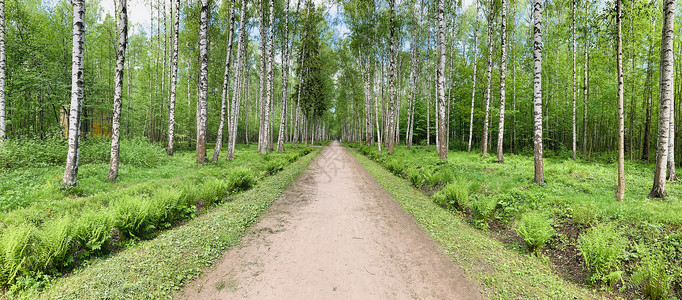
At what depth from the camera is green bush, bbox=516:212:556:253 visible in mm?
4309

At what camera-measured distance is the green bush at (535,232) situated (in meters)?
4.31

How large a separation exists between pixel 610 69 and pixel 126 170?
29.6 m

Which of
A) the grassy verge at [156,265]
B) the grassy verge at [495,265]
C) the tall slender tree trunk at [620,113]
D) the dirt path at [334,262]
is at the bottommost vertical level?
the grassy verge at [495,265]

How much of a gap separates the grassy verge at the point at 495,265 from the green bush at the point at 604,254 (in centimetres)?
41

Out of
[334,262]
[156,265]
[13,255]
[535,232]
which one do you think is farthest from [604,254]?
[13,255]

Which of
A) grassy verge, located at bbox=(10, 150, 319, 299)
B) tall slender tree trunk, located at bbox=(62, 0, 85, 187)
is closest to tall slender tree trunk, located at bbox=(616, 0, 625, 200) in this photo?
grassy verge, located at bbox=(10, 150, 319, 299)

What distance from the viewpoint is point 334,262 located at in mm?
3721

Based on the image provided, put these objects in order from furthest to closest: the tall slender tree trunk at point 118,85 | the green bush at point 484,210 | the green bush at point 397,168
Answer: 1. the green bush at point 397,168
2. the tall slender tree trunk at point 118,85
3. the green bush at point 484,210

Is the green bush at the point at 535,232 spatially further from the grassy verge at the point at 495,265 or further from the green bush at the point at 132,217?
the green bush at the point at 132,217

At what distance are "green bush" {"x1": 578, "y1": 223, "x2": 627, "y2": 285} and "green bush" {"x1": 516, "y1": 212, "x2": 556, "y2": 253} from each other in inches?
19.4

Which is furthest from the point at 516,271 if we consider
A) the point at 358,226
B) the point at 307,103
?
the point at 307,103

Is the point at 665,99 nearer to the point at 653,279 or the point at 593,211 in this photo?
the point at 593,211

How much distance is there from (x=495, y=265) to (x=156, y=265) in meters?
5.06

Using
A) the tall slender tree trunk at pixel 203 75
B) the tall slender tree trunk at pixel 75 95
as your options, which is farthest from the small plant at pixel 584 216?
the tall slender tree trunk at pixel 203 75
